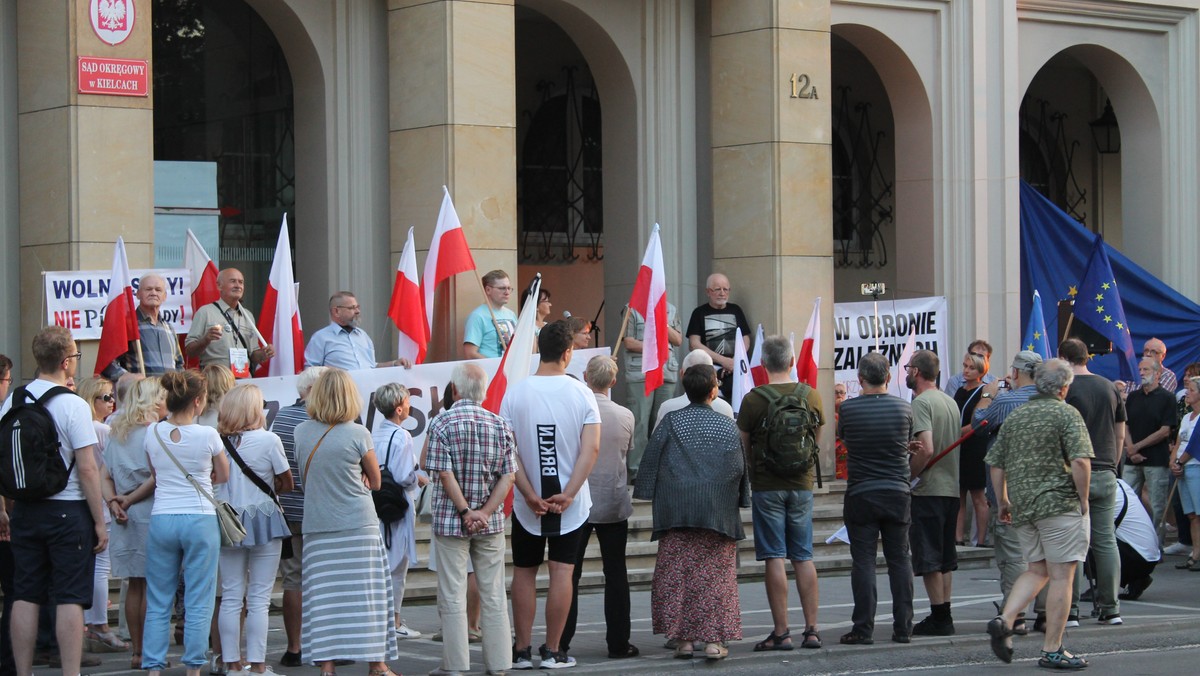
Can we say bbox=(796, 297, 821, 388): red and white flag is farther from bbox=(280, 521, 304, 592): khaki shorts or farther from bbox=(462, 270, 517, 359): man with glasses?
bbox=(280, 521, 304, 592): khaki shorts

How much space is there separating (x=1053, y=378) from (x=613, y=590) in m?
2.92

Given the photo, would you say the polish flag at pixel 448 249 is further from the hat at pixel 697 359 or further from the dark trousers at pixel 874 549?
the dark trousers at pixel 874 549

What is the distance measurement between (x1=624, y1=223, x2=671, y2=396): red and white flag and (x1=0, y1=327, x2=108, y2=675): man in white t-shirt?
5428 millimetres

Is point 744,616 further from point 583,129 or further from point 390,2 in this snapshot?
point 583,129

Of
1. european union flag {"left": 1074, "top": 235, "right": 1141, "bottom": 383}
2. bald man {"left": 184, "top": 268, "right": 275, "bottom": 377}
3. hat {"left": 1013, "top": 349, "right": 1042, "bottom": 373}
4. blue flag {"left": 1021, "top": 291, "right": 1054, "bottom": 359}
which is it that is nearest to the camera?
hat {"left": 1013, "top": 349, "right": 1042, "bottom": 373}

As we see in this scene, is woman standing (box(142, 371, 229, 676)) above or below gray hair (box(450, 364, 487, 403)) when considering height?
below

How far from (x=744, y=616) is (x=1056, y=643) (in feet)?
8.48

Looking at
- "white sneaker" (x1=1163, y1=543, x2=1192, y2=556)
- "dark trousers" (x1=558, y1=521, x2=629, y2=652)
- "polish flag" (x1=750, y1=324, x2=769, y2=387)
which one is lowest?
"white sneaker" (x1=1163, y1=543, x2=1192, y2=556)

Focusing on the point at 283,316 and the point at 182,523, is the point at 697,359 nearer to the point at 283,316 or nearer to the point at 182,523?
the point at 182,523

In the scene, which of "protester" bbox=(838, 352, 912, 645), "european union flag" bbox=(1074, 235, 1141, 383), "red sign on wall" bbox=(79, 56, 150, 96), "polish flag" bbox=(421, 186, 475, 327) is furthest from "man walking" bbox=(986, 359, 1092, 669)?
"european union flag" bbox=(1074, 235, 1141, 383)

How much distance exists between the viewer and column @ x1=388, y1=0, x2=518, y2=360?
14.6 metres

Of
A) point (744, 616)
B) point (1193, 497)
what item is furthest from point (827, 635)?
point (1193, 497)

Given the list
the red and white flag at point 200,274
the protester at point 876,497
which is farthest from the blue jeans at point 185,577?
the red and white flag at point 200,274

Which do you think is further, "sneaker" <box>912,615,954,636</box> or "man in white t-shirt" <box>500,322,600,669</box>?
"sneaker" <box>912,615,954,636</box>
